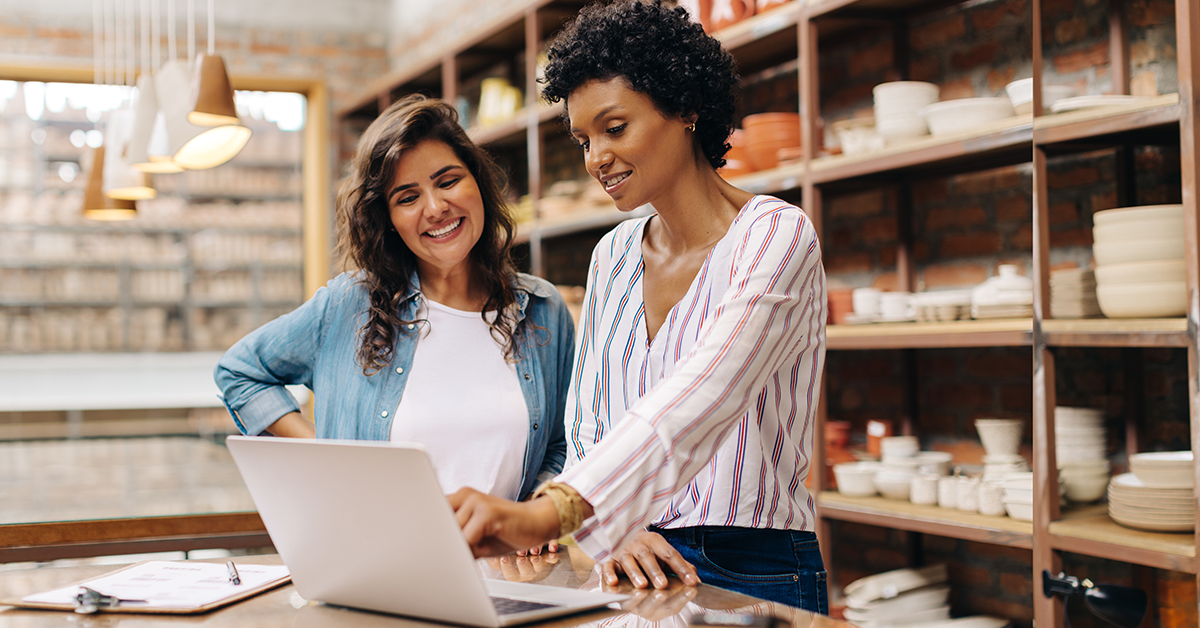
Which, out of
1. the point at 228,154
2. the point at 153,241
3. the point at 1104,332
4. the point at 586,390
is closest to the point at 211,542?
the point at 586,390

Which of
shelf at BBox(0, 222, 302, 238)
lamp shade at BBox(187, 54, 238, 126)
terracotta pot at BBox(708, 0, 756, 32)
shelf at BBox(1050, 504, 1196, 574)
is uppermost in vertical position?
terracotta pot at BBox(708, 0, 756, 32)

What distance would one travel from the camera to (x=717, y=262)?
1279 millimetres

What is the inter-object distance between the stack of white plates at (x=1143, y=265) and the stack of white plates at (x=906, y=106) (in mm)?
608

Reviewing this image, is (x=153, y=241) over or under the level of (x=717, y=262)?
Answer: over

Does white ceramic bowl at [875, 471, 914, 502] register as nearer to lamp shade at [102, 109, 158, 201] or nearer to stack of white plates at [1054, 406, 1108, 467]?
stack of white plates at [1054, 406, 1108, 467]

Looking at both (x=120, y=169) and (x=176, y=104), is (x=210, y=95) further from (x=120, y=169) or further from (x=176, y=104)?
(x=120, y=169)

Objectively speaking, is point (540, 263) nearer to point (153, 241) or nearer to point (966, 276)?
point (966, 276)

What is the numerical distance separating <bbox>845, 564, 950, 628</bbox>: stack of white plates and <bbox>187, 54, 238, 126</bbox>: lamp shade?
7.13ft

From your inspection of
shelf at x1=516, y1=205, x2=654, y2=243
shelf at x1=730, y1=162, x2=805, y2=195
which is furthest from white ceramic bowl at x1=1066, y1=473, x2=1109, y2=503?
shelf at x1=516, y1=205, x2=654, y2=243

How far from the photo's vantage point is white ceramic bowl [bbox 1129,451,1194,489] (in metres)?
1.96

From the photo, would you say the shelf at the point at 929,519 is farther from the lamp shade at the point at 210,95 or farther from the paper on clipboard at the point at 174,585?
the lamp shade at the point at 210,95

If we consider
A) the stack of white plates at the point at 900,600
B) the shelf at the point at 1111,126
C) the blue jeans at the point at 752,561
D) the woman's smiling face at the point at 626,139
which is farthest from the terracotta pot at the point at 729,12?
the blue jeans at the point at 752,561

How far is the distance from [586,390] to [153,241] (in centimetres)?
614

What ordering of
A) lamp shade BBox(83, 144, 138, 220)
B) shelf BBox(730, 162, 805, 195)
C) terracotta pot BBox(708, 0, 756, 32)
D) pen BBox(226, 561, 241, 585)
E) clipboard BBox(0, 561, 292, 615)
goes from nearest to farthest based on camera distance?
clipboard BBox(0, 561, 292, 615) → pen BBox(226, 561, 241, 585) → shelf BBox(730, 162, 805, 195) → terracotta pot BBox(708, 0, 756, 32) → lamp shade BBox(83, 144, 138, 220)
